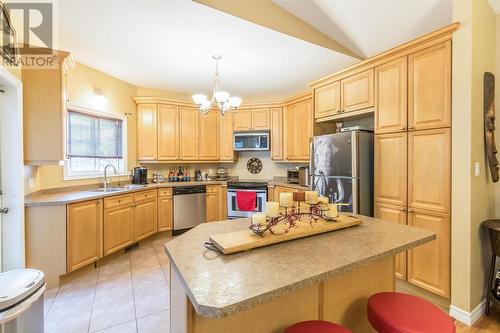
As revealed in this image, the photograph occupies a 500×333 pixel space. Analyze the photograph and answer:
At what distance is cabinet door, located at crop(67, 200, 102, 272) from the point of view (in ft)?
8.74

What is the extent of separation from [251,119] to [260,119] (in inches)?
7.2

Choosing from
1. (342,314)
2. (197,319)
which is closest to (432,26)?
(342,314)

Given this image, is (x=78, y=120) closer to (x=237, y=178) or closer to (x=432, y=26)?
(x=237, y=178)

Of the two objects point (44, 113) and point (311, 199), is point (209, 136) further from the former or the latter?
point (311, 199)

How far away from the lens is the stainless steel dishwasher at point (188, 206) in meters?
4.26

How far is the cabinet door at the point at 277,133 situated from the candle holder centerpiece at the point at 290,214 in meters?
2.98

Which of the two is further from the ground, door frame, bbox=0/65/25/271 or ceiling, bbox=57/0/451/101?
ceiling, bbox=57/0/451/101

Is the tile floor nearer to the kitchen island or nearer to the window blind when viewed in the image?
the kitchen island

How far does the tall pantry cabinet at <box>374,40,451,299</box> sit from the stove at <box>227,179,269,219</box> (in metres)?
2.21

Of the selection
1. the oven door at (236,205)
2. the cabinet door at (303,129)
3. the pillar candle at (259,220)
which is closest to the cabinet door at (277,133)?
the cabinet door at (303,129)

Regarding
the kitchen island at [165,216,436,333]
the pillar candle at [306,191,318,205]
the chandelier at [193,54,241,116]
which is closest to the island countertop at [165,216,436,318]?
the kitchen island at [165,216,436,333]

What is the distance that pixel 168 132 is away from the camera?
14.7ft

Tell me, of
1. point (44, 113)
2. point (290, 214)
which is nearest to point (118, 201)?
point (44, 113)

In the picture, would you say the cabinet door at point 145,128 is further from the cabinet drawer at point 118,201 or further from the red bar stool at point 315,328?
the red bar stool at point 315,328
